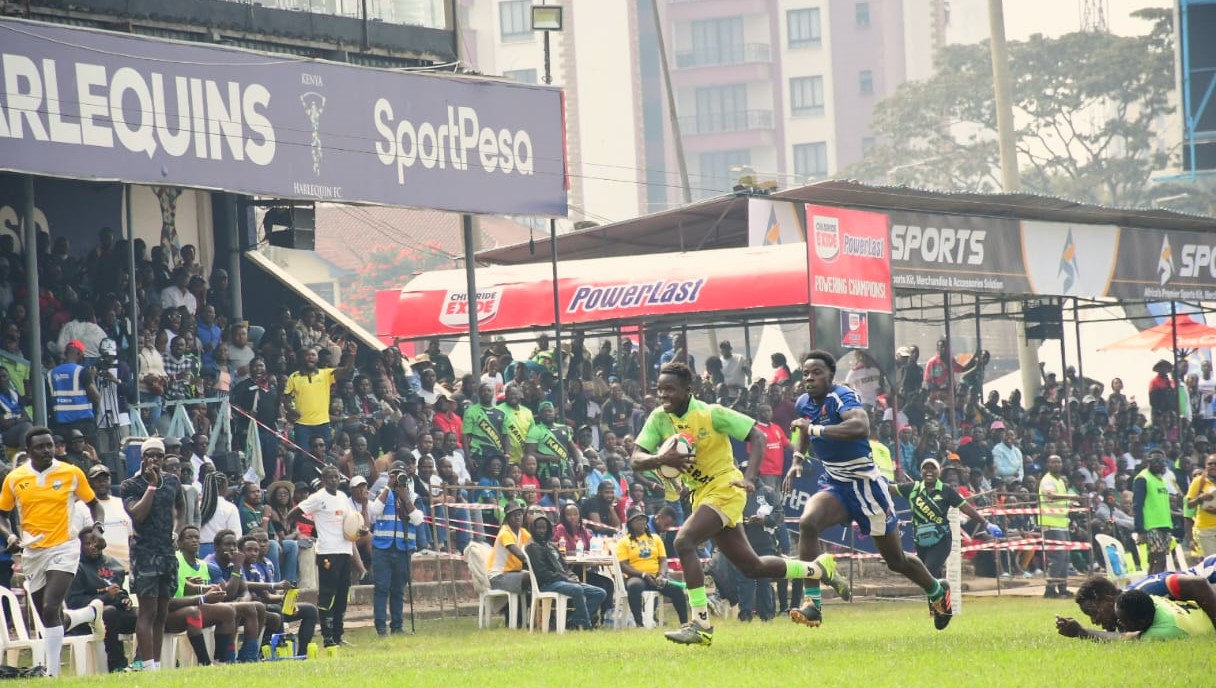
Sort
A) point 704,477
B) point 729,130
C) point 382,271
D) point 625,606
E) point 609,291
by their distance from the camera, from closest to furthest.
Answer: point 704,477 → point 625,606 → point 609,291 → point 382,271 → point 729,130

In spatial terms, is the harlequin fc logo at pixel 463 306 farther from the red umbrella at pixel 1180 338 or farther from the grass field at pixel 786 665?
the red umbrella at pixel 1180 338

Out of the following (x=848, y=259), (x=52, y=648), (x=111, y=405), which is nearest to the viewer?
(x=52, y=648)

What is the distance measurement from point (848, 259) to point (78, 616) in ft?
47.8

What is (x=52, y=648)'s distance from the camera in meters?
14.8

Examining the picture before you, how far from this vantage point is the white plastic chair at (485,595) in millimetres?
21094

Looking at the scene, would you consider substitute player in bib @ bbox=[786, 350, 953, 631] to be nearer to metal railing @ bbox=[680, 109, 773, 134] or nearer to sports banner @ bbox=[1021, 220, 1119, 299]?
sports banner @ bbox=[1021, 220, 1119, 299]

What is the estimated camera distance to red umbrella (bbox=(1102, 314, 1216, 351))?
42.2m

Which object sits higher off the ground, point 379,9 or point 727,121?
point 727,121

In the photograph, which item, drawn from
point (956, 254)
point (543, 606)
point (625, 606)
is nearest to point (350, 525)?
point (543, 606)

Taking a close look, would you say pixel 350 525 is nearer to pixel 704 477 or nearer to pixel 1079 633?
pixel 704 477

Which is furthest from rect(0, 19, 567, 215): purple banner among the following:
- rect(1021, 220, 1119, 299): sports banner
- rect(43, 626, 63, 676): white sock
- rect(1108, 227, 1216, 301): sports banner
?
rect(1108, 227, 1216, 301): sports banner

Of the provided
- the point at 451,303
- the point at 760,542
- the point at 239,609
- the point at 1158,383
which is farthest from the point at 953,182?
the point at 239,609

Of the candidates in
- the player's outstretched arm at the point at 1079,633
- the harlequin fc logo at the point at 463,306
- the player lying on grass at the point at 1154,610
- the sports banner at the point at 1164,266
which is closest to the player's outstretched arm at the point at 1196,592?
the player lying on grass at the point at 1154,610

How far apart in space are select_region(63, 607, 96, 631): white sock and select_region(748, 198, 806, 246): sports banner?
14.4 m
